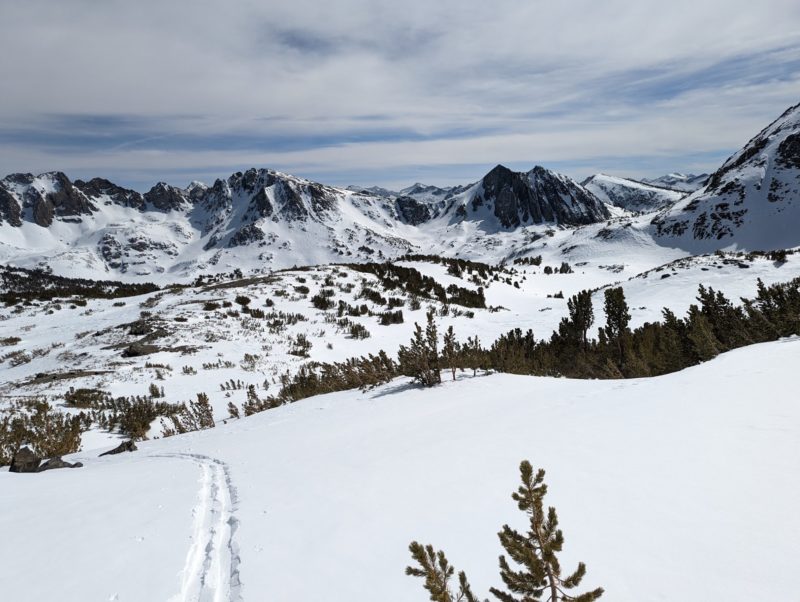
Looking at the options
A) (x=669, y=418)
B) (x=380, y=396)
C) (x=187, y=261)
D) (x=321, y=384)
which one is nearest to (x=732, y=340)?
(x=669, y=418)

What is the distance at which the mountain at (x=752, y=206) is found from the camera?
5853 centimetres

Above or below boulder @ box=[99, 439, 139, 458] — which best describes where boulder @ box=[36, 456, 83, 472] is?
above

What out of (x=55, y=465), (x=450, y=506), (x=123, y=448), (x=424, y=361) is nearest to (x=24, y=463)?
(x=55, y=465)

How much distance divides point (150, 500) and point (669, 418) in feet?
19.0

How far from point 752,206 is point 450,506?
267 feet

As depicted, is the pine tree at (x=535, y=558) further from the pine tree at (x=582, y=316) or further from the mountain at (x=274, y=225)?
the mountain at (x=274, y=225)

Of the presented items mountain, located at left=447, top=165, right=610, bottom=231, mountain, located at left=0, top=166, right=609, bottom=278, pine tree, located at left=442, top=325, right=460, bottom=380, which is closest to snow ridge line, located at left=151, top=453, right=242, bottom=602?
pine tree, located at left=442, top=325, right=460, bottom=380

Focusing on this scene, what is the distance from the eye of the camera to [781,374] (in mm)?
5730

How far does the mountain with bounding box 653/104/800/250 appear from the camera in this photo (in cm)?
5853

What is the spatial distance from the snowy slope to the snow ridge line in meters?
0.02

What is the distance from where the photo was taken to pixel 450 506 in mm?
3463

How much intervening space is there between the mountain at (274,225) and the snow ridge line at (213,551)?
132890 millimetres

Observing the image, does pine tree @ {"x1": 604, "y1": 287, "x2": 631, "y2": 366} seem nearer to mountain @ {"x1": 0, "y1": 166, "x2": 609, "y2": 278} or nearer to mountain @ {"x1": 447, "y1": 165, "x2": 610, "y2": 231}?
mountain @ {"x1": 0, "y1": 166, "x2": 609, "y2": 278}

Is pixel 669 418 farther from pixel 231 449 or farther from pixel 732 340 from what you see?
pixel 732 340
